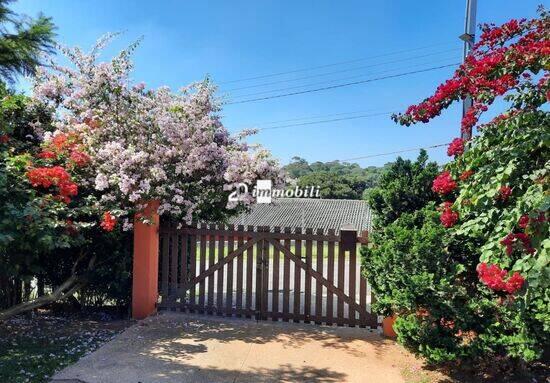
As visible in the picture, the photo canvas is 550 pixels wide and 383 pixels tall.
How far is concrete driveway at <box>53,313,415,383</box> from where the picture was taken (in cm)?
380

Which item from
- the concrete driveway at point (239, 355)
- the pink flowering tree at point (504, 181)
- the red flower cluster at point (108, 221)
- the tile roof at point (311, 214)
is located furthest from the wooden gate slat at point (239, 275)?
the tile roof at point (311, 214)

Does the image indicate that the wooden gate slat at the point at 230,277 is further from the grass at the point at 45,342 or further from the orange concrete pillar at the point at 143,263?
the grass at the point at 45,342

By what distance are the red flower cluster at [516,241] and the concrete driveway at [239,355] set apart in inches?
74.6

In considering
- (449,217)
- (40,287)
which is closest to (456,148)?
(449,217)

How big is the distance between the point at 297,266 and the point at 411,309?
207cm

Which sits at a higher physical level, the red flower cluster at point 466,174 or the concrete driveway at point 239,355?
the red flower cluster at point 466,174

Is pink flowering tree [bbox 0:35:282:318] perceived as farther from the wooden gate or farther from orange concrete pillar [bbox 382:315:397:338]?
orange concrete pillar [bbox 382:315:397:338]

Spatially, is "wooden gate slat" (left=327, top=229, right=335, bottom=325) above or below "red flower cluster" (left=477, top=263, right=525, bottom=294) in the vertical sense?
below

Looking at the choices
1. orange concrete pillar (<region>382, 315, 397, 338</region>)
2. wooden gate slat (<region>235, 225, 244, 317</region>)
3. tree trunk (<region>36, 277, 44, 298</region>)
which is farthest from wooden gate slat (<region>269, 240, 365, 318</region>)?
tree trunk (<region>36, 277, 44, 298</region>)

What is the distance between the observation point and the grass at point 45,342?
3.84 metres

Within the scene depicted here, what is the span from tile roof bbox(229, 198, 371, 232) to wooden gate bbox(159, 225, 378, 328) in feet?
85.7

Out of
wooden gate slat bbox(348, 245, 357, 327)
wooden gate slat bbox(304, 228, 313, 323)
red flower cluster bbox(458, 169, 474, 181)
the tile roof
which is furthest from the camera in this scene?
the tile roof

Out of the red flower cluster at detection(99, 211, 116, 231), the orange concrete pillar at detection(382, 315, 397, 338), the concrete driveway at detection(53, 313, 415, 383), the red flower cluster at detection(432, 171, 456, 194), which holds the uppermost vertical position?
the red flower cluster at detection(432, 171, 456, 194)

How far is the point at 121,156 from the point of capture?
5.50 m
